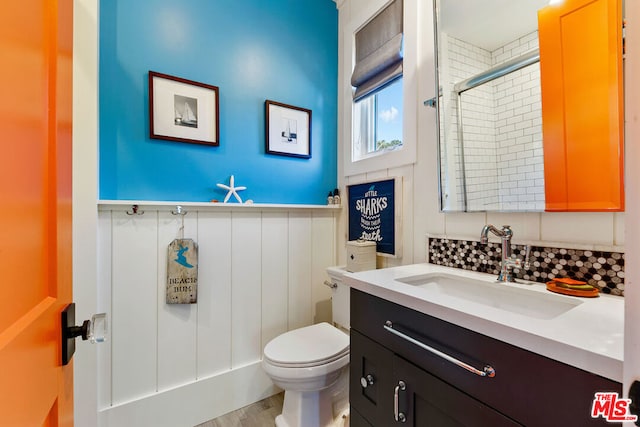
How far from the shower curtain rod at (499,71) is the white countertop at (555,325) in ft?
2.61

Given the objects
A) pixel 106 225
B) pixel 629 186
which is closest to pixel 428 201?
pixel 629 186

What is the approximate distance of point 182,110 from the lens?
1437mm

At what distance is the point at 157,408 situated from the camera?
1.35 metres

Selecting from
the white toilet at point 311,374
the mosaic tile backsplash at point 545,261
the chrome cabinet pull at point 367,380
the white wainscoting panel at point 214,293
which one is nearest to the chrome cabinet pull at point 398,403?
the chrome cabinet pull at point 367,380

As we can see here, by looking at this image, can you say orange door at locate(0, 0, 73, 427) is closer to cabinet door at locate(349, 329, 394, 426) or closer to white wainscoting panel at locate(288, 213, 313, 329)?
cabinet door at locate(349, 329, 394, 426)

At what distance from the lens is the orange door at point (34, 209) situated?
0.31 metres

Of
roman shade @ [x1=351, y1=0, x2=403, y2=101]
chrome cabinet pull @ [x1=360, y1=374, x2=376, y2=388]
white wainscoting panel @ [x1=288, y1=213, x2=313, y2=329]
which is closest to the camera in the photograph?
chrome cabinet pull @ [x1=360, y1=374, x2=376, y2=388]

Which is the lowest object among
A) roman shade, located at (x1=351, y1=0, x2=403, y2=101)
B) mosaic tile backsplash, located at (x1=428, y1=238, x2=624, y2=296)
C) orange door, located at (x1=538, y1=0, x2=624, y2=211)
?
mosaic tile backsplash, located at (x1=428, y1=238, x2=624, y2=296)

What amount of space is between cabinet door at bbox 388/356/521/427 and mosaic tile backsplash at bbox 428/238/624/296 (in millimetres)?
555

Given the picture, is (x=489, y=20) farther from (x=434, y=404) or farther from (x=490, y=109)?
(x=434, y=404)

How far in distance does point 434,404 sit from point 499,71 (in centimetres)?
118

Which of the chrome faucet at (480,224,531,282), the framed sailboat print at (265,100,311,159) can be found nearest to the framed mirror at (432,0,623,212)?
the chrome faucet at (480,224,531,282)

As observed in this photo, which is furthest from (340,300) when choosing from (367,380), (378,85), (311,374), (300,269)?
(378,85)

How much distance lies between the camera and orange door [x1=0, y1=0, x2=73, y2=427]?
0.31 m
